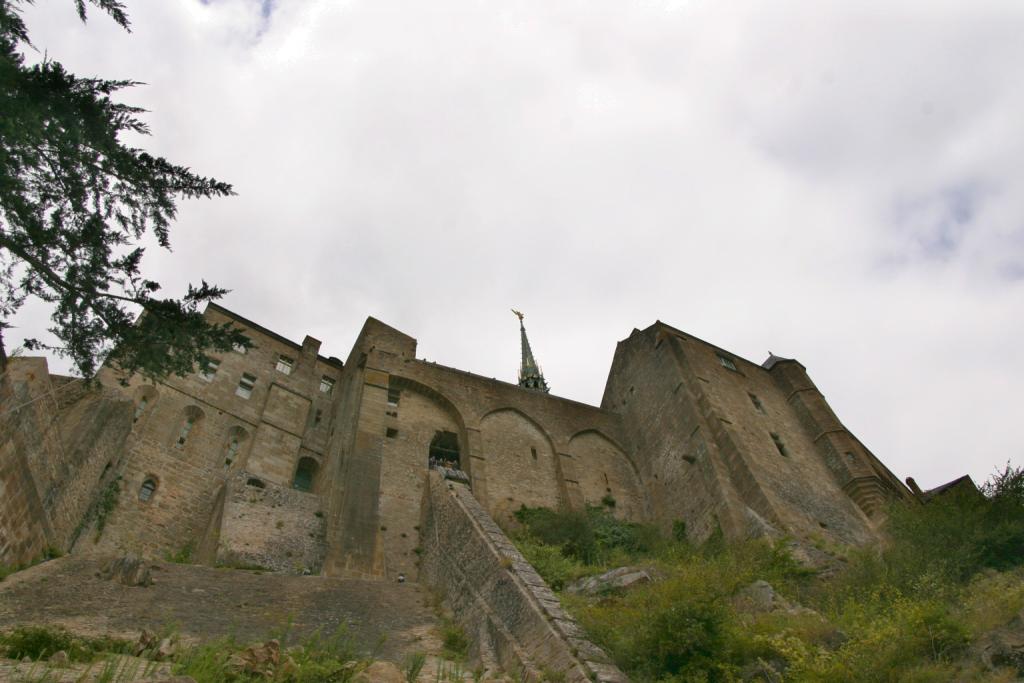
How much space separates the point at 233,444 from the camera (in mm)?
20250

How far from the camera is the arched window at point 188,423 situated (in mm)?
19031

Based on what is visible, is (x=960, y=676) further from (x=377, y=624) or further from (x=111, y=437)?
(x=111, y=437)

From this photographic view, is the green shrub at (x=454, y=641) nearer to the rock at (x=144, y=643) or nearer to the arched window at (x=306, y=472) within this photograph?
the rock at (x=144, y=643)

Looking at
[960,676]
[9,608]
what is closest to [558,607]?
[960,676]

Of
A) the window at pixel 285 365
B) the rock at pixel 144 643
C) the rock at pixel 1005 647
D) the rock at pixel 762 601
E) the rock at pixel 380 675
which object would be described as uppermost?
the window at pixel 285 365

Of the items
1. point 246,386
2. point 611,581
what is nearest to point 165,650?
point 611,581

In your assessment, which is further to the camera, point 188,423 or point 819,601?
point 188,423

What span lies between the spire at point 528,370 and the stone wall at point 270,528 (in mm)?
27285

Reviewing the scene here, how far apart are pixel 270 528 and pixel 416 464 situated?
5.01 m

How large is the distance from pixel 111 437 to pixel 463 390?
11.1 metres

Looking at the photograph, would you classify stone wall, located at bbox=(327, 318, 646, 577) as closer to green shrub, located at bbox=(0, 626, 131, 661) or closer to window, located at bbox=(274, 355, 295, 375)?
window, located at bbox=(274, 355, 295, 375)

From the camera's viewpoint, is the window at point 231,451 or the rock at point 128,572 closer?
the rock at point 128,572

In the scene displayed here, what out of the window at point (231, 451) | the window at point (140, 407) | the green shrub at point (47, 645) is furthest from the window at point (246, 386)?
the green shrub at point (47, 645)

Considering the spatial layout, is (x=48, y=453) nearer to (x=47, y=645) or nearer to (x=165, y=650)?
(x=47, y=645)
